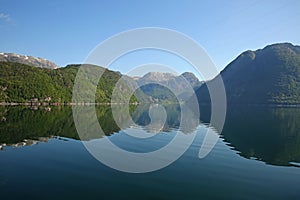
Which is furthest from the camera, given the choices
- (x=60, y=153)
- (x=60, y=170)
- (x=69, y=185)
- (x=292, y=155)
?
(x=292, y=155)

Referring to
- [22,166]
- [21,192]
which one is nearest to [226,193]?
[21,192]

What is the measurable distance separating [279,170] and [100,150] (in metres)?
21.9

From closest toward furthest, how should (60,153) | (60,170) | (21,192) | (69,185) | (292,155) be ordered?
(21,192)
(69,185)
(60,170)
(60,153)
(292,155)

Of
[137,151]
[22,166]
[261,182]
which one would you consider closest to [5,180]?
[22,166]

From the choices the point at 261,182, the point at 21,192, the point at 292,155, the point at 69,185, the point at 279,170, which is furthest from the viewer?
the point at 292,155

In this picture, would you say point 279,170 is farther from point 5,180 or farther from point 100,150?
point 5,180

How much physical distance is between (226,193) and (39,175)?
1603 cm

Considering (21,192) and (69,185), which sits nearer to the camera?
(21,192)

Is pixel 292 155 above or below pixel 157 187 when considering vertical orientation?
above

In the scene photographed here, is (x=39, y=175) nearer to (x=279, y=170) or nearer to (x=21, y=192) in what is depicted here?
(x=21, y=192)

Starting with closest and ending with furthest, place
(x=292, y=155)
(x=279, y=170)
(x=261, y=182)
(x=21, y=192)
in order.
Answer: (x=21, y=192) < (x=261, y=182) < (x=279, y=170) < (x=292, y=155)

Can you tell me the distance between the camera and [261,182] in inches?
854

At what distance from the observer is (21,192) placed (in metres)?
A: 17.6

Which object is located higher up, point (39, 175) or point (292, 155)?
point (292, 155)
